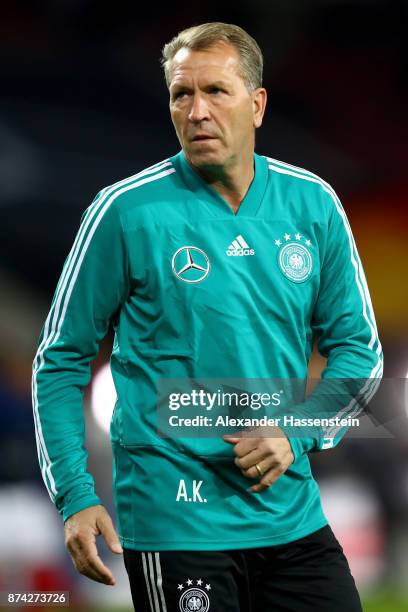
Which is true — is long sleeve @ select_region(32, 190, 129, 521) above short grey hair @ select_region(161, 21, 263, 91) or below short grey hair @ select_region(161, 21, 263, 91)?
below

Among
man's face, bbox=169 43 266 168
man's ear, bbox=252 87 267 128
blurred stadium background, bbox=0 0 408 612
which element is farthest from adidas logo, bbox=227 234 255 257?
blurred stadium background, bbox=0 0 408 612

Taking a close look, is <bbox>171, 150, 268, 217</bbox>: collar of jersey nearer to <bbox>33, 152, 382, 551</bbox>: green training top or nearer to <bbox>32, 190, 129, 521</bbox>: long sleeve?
<bbox>33, 152, 382, 551</bbox>: green training top

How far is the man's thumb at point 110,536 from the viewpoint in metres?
1.67

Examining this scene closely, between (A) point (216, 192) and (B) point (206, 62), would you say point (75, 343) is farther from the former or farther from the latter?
(B) point (206, 62)

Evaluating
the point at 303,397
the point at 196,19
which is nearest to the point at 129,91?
the point at 196,19

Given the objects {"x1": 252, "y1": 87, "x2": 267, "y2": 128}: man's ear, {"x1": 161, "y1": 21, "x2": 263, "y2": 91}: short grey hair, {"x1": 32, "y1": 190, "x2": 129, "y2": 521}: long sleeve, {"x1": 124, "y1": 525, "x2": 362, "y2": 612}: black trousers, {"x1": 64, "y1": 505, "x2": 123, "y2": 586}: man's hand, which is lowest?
{"x1": 124, "y1": 525, "x2": 362, "y2": 612}: black trousers

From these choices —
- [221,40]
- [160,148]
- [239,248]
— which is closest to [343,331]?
[239,248]

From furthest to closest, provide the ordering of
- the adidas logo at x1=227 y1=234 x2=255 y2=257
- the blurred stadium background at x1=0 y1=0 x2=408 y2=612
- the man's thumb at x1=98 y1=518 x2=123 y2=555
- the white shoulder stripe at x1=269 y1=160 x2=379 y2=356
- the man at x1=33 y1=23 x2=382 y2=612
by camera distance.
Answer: the blurred stadium background at x1=0 y1=0 x2=408 y2=612 < the white shoulder stripe at x1=269 y1=160 x2=379 y2=356 < the adidas logo at x1=227 y1=234 x2=255 y2=257 < the man at x1=33 y1=23 x2=382 y2=612 < the man's thumb at x1=98 y1=518 x2=123 y2=555

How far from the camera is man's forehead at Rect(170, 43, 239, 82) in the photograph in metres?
1.94

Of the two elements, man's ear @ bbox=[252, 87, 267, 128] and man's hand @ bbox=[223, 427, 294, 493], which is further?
man's ear @ bbox=[252, 87, 267, 128]

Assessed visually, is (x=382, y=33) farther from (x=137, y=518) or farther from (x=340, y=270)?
(x=137, y=518)

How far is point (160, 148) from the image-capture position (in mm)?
4543

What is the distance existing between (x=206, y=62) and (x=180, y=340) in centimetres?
56

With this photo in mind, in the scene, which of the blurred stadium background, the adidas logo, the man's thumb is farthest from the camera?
the blurred stadium background
